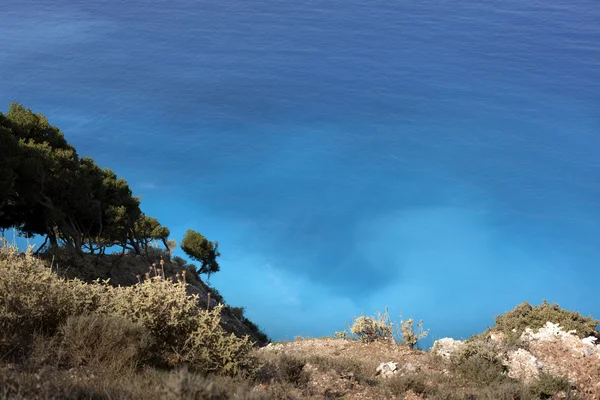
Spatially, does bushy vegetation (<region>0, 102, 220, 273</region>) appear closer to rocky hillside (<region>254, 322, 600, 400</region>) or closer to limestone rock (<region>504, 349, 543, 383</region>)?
rocky hillside (<region>254, 322, 600, 400</region>)

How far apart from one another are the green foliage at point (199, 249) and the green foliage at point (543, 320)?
10.8 meters

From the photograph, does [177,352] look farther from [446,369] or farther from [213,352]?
[446,369]

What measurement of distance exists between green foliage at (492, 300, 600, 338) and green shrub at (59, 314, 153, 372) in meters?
6.97

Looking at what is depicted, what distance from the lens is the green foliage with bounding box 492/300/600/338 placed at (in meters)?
10.4

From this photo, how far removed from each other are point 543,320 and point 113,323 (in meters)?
7.89

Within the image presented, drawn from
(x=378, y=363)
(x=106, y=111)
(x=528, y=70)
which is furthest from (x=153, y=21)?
(x=378, y=363)

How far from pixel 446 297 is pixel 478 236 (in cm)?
398

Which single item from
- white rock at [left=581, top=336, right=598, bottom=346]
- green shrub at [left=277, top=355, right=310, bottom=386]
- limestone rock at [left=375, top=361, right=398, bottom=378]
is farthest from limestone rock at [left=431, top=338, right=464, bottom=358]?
green shrub at [left=277, top=355, right=310, bottom=386]

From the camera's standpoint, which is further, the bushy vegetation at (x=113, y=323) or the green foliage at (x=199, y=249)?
the green foliage at (x=199, y=249)

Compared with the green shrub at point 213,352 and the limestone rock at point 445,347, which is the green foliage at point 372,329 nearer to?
the limestone rock at point 445,347

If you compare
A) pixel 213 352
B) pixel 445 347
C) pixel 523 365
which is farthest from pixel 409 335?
pixel 213 352

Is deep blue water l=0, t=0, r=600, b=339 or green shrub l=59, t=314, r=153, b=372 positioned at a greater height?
deep blue water l=0, t=0, r=600, b=339

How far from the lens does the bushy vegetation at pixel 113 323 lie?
5.61 m

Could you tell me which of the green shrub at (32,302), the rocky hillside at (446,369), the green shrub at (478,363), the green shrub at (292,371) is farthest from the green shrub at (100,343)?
the green shrub at (478,363)
